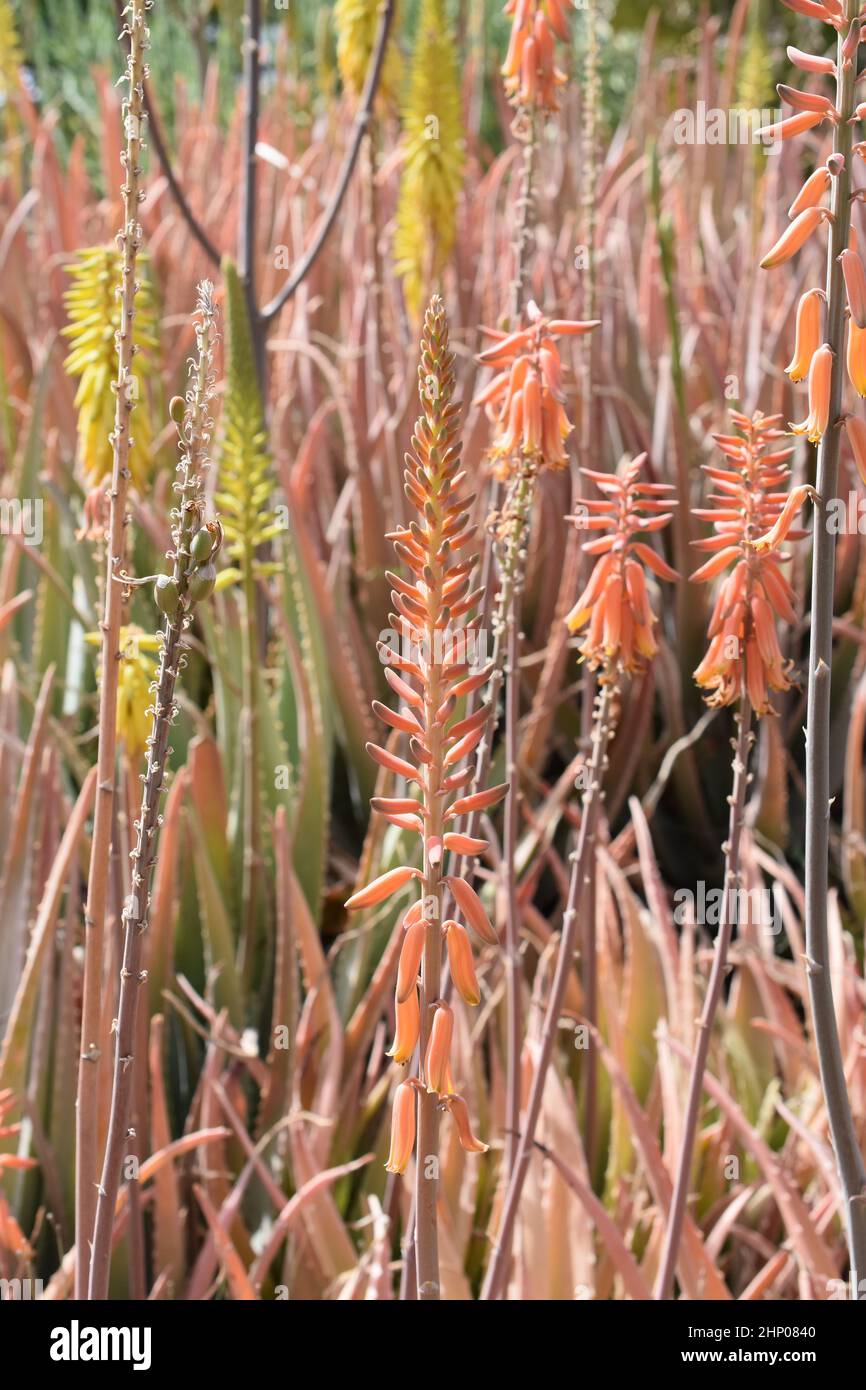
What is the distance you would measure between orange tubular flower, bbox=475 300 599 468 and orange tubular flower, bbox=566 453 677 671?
4cm

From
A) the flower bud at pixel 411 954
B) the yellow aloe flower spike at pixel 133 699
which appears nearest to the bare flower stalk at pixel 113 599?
the flower bud at pixel 411 954

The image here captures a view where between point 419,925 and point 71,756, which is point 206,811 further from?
point 419,925

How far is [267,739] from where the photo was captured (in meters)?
1.53

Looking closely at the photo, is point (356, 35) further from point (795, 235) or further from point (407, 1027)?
point (407, 1027)

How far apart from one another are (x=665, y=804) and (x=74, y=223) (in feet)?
5.06

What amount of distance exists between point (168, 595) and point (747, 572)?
0.35 metres

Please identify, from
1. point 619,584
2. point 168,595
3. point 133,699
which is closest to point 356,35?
point 133,699

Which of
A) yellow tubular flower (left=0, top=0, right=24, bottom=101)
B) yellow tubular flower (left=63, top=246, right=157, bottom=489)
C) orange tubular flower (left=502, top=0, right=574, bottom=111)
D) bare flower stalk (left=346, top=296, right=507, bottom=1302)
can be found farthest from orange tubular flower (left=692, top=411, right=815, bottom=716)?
yellow tubular flower (left=0, top=0, right=24, bottom=101)

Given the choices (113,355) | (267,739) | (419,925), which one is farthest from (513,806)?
(267,739)

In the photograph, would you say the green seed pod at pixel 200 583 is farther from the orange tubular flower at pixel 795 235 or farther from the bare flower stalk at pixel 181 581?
the orange tubular flower at pixel 795 235

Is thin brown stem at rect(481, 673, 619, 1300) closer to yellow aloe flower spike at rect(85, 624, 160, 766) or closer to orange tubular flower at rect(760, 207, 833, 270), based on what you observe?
orange tubular flower at rect(760, 207, 833, 270)

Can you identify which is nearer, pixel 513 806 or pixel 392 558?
pixel 513 806

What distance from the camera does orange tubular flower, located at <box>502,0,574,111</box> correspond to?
3.19 ft

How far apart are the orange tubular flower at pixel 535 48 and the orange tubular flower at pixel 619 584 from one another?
387 millimetres
